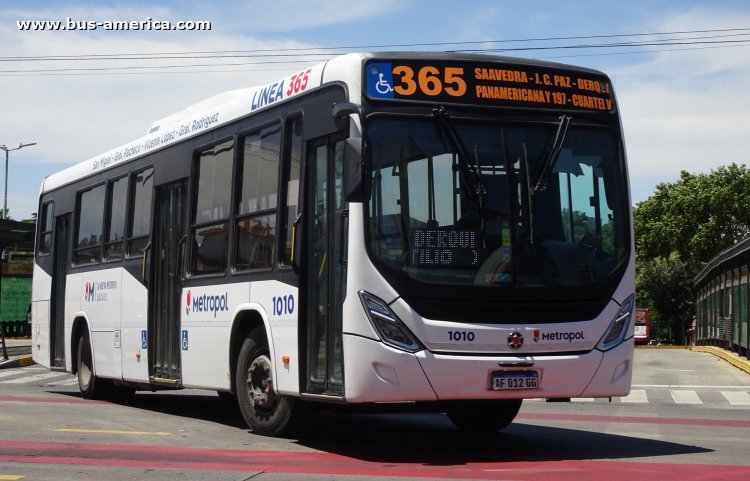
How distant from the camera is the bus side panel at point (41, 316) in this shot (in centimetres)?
1947

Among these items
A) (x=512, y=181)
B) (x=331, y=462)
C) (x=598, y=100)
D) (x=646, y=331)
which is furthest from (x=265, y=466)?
(x=646, y=331)

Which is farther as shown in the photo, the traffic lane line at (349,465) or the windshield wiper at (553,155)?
the windshield wiper at (553,155)

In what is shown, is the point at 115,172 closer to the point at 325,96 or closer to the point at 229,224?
the point at 229,224

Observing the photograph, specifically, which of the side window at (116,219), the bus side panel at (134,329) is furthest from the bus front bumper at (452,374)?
the side window at (116,219)

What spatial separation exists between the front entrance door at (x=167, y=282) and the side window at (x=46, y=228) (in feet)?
17.2

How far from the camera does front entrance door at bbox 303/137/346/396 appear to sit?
34.6 feet

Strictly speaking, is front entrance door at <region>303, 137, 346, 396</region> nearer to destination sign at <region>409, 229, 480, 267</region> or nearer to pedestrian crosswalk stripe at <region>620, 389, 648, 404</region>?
destination sign at <region>409, 229, 480, 267</region>

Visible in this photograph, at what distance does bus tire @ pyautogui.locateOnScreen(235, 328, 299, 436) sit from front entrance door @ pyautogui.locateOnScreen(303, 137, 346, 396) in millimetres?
921

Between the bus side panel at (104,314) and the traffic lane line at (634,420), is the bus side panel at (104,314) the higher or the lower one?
the higher one

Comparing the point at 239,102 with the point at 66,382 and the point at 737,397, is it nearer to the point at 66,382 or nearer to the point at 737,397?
the point at 737,397

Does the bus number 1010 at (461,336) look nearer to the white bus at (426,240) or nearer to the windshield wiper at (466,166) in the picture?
the white bus at (426,240)

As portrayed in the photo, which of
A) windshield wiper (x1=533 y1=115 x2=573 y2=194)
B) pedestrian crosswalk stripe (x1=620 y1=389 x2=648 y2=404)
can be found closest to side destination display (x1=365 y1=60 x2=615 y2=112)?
windshield wiper (x1=533 y1=115 x2=573 y2=194)

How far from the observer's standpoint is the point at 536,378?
10398mm

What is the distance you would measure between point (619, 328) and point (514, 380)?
3.73 ft
